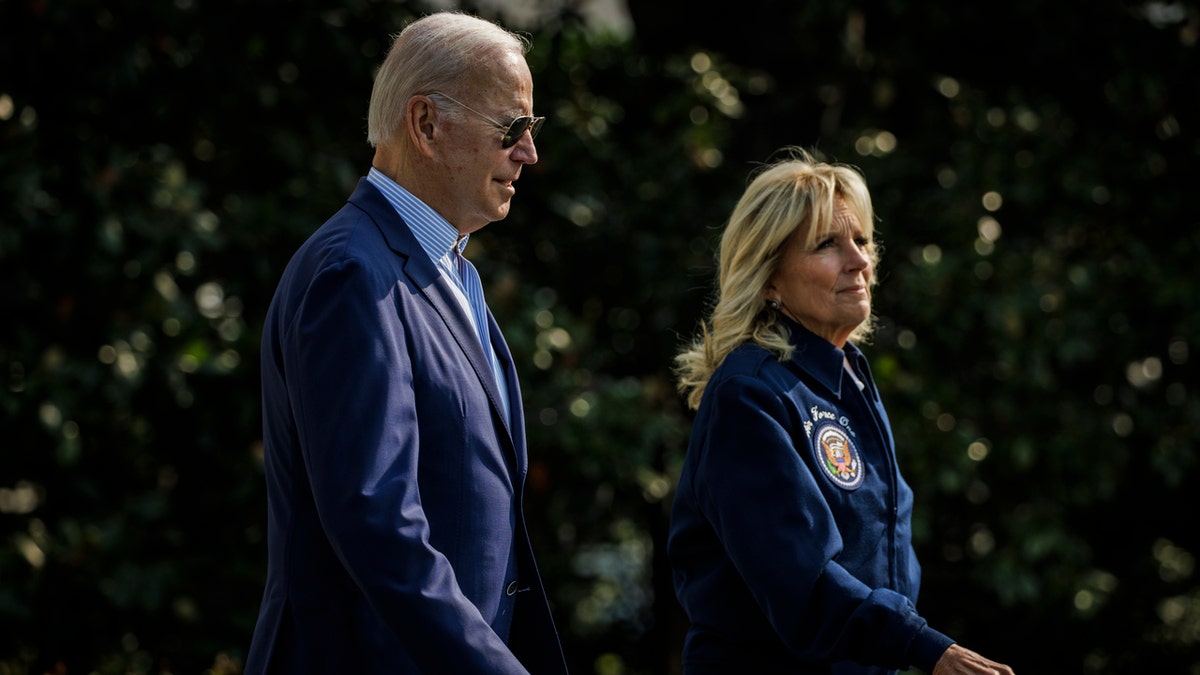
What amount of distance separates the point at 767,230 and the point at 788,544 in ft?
2.34

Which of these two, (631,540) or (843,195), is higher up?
(843,195)

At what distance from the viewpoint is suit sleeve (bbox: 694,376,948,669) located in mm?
2365

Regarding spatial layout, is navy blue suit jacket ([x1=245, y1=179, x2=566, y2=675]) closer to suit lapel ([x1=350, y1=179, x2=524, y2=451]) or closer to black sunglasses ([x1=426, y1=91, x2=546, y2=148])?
suit lapel ([x1=350, y1=179, x2=524, y2=451])

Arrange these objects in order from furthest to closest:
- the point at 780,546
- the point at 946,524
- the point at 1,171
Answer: the point at 946,524 < the point at 1,171 < the point at 780,546

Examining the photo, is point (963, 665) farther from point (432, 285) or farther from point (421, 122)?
point (421, 122)

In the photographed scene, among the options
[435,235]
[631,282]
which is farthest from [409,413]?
[631,282]

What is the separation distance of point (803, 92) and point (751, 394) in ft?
11.3

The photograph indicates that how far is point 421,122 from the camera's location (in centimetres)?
212

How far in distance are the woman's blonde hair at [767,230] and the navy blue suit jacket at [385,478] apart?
2.42 ft

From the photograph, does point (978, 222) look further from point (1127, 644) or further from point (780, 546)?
point (780, 546)

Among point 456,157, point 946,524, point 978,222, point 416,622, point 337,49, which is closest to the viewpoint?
point 416,622

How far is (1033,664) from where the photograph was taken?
587cm

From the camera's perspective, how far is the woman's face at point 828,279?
2744 millimetres

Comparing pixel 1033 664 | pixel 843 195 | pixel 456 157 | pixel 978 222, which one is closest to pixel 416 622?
pixel 456 157
